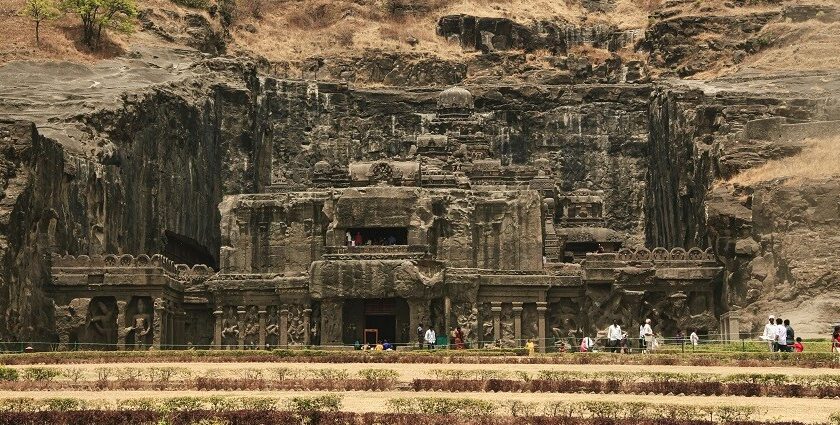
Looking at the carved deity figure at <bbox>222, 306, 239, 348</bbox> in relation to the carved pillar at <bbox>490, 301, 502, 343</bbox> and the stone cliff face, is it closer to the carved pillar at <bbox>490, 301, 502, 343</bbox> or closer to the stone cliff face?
the stone cliff face

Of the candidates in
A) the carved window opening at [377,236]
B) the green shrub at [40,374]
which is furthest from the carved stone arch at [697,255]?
the green shrub at [40,374]

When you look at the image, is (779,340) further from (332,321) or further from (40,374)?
(40,374)

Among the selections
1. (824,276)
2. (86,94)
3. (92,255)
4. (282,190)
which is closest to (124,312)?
(92,255)

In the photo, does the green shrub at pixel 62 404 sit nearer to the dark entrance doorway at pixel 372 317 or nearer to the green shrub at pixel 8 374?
the green shrub at pixel 8 374

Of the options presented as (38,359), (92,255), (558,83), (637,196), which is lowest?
(38,359)

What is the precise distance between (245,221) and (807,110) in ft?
109

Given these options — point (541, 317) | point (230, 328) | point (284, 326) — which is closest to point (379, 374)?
point (284, 326)

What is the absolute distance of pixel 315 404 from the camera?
3406 cm

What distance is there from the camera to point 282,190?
75.8 m

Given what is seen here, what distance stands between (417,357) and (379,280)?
58.0 feet

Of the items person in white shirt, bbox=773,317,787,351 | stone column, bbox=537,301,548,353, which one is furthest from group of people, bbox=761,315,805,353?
stone column, bbox=537,301,548,353

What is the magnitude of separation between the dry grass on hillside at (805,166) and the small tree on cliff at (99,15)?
1708 inches

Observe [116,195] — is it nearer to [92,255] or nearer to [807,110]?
[92,255]

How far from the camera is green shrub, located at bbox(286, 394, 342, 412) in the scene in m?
33.8
